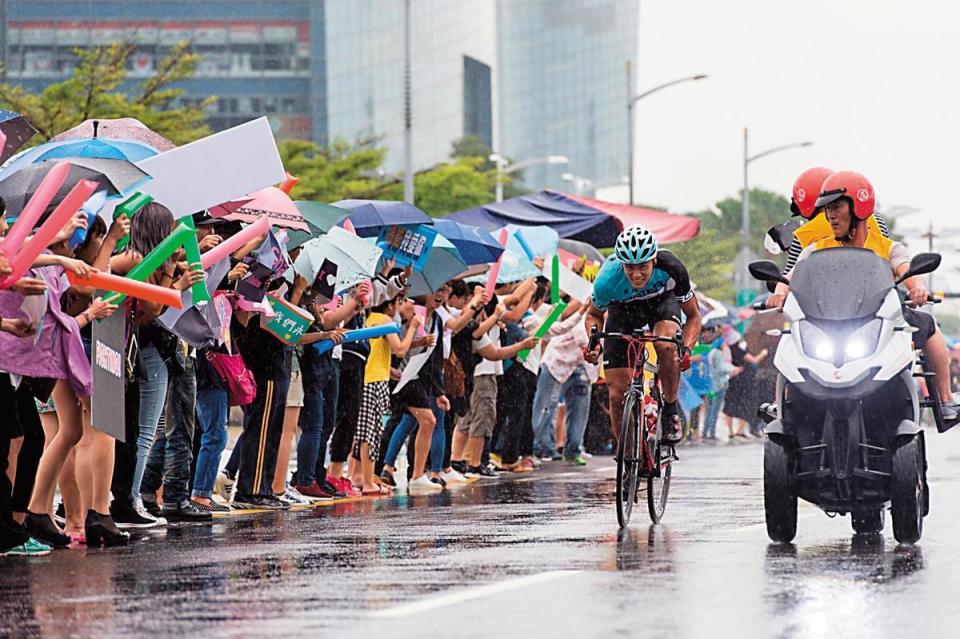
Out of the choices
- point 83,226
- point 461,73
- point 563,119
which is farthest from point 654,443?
point 563,119

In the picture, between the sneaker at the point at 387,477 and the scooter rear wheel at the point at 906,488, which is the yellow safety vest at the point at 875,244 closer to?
the scooter rear wheel at the point at 906,488

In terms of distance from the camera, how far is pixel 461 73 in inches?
4690

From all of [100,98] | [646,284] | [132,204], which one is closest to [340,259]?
[646,284]

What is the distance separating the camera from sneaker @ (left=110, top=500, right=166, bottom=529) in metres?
12.4

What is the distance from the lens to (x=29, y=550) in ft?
34.3

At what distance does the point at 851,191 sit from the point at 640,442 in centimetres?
206

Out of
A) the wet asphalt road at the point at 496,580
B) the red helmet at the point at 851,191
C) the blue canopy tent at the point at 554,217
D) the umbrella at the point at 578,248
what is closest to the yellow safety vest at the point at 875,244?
the red helmet at the point at 851,191

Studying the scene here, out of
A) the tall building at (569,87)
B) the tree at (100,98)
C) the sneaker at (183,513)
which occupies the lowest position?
the sneaker at (183,513)

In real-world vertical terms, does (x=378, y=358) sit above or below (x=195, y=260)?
below

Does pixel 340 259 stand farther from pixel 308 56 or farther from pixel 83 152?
pixel 308 56

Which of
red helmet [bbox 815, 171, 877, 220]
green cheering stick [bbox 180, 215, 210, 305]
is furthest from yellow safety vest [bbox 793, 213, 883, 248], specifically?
green cheering stick [bbox 180, 215, 210, 305]

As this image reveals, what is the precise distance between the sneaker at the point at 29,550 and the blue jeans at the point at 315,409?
485cm

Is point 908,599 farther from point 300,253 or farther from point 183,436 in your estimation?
point 300,253

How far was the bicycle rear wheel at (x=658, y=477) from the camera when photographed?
481 inches
